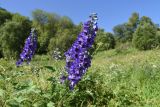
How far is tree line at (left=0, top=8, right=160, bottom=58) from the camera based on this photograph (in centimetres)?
4166

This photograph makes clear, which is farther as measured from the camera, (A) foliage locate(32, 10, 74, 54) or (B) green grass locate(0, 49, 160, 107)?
(A) foliage locate(32, 10, 74, 54)

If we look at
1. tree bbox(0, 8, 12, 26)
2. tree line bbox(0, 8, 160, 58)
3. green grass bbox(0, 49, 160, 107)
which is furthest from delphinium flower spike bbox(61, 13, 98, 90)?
tree bbox(0, 8, 12, 26)

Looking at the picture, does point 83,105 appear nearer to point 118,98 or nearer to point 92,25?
point 118,98

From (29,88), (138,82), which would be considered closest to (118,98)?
(138,82)

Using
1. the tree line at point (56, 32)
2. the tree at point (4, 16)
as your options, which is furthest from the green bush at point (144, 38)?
the tree at point (4, 16)

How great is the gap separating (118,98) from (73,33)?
166ft

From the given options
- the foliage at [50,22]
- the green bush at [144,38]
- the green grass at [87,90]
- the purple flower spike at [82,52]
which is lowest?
the green grass at [87,90]

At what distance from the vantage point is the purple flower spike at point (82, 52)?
475 cm

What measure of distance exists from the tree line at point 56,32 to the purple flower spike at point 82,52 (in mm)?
25022

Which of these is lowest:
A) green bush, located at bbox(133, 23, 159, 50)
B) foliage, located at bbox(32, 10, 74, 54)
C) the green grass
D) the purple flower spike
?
the green grass

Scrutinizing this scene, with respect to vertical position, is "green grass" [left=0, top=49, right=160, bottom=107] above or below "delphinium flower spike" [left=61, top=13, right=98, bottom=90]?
below

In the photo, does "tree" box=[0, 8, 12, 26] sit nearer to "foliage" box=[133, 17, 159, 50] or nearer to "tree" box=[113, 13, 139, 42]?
"tree" box=[113, 13, 139, 42]

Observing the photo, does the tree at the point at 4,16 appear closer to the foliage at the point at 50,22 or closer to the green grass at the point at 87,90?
the foliage at the point at 50,22

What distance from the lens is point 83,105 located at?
17.8ft
